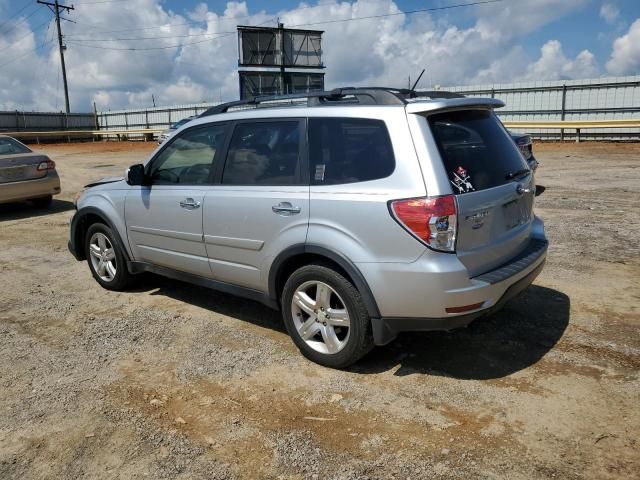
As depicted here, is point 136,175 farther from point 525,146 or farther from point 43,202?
point 43,202

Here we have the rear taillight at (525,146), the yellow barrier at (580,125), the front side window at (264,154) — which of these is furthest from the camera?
the yellow barrier at (580,125)

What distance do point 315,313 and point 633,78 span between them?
23.3m

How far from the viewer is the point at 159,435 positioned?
10.5 ft

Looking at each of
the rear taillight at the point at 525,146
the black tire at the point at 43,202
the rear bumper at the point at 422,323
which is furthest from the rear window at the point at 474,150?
the black tire at the point at 43,202

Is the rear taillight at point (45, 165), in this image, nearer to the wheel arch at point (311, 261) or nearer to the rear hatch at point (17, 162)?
the rear hatch at point (17, 162)

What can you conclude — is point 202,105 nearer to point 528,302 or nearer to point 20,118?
point 20,118

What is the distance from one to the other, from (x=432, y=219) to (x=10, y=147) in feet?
33.5

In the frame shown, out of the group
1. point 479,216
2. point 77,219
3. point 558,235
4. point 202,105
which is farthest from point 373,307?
point 202,105

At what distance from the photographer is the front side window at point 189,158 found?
4.65 m

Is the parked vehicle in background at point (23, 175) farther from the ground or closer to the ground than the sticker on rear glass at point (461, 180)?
closer to the ground

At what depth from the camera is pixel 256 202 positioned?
4.12 m

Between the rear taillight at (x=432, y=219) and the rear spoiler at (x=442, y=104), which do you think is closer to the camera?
the rear taillight at (x=432, y=219)

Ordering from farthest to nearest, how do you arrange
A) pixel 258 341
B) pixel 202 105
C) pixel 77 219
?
pixel 202 105
pixel 77 219
pixel 258 341

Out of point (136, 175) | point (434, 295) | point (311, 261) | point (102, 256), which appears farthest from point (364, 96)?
point (102, 256)
